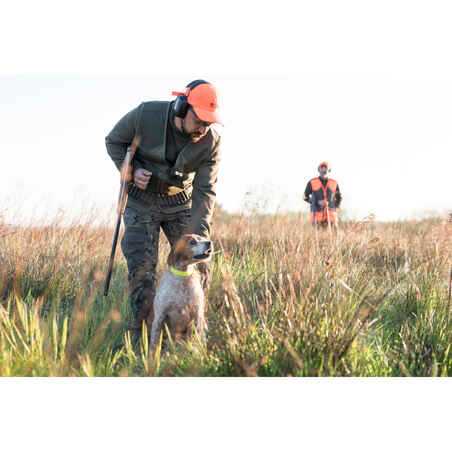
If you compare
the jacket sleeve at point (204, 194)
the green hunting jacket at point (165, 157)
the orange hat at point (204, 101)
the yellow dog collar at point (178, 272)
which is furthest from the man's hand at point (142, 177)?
the yellow dog collar at point (178, 272)

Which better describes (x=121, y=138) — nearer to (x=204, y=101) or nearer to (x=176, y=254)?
(x=204, y=101)

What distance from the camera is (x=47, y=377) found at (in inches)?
88.7

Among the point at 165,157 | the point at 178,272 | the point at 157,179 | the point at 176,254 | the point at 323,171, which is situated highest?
the point at 165,157

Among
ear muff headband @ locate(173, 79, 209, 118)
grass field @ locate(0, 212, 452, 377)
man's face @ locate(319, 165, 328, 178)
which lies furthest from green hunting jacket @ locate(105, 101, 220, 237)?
man's face @ locate(319, 165, 328, 178)

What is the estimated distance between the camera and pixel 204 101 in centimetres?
329

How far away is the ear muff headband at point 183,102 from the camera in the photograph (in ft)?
10.9

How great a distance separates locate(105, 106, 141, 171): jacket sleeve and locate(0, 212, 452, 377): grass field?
1362mm

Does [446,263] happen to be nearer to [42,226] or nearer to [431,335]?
[431,335]

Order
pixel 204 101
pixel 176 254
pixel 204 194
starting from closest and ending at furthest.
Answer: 1. pixel 176 254
2. pixel 204 101
3. pixel 204 194

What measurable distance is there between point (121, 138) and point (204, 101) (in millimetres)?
998

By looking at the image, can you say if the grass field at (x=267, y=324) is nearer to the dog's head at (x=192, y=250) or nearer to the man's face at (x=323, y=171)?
the dog's head at (x=192, y=250)

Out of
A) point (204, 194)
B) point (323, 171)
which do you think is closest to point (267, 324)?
point (204, 194)
